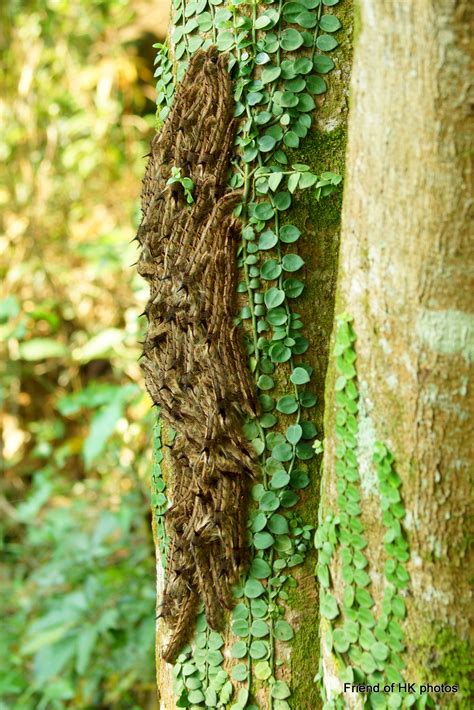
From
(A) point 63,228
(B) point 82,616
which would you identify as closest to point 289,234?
(B) point 82,616

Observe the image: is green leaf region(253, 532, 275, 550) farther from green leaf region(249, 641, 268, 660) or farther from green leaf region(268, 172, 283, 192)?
green leaf region(268, 172, 283, 192)

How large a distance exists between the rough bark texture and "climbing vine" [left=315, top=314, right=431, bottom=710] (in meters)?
0.02

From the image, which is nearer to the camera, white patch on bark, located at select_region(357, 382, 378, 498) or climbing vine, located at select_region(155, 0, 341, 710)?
white patch on bark, located at select_region(357, 382, 378, 498)

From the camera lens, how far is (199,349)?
1.36m

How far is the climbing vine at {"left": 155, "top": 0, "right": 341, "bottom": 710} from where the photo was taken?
1.30 meters

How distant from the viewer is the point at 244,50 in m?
1.31

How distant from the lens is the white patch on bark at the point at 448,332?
99 cm

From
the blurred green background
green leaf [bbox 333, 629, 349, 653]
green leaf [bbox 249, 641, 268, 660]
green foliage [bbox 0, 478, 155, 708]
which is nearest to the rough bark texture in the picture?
green leaf [bbox 333, 629, 349, 653]

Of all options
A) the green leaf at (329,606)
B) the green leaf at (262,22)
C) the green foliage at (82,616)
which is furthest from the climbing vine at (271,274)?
the green foliage at (82,616)

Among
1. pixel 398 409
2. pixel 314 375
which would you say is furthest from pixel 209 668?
pixel 398 409

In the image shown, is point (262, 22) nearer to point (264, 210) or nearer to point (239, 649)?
point (264, 210)

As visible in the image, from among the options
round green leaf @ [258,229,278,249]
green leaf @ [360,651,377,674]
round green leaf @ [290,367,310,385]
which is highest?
round green leaf @ [258,229,278,249]

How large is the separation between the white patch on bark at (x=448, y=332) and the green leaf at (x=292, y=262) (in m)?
0.34

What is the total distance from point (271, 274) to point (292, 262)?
41 mm
